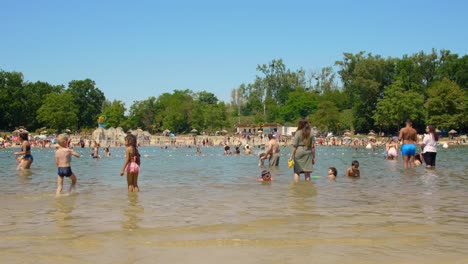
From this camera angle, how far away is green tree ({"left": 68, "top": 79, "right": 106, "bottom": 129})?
103750mm

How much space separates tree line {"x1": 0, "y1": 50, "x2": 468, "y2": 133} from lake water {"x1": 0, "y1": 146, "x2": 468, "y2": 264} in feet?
230

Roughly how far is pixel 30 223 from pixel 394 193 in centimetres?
714

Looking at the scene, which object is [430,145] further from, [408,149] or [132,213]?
[132,213]

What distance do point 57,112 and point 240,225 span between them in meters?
88.3

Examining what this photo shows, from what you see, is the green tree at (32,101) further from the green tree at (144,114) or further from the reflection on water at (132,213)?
the reflection on water at (132,213)

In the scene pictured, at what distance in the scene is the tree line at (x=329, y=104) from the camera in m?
78.1

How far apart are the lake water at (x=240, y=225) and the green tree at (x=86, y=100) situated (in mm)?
94489

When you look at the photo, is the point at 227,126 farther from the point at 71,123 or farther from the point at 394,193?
the point at 394,193

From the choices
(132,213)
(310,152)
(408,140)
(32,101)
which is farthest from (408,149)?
(32,101)

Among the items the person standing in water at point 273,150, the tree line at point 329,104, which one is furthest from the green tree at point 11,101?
the person standing in water at point 273,150

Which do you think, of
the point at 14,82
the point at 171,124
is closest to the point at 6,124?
the point at 14,82

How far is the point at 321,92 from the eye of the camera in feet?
423

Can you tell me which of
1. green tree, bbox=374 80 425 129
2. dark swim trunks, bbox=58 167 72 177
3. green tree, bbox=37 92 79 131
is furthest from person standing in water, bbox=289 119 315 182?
green tree, bbox=37 92 79 131

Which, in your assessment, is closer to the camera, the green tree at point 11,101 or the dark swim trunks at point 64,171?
the dark swim trunks at point 64,171
